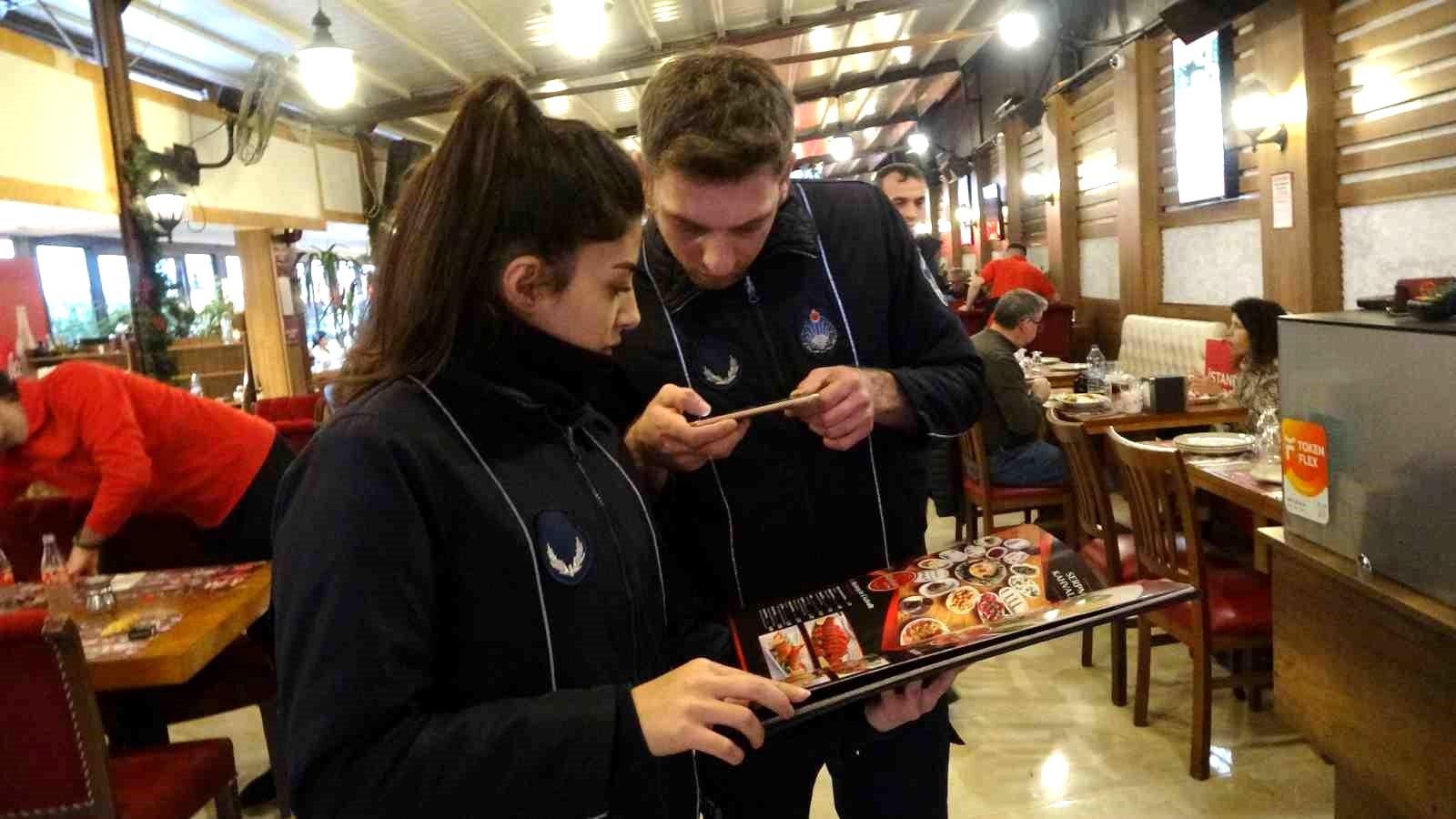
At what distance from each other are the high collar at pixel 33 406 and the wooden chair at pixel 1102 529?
10.8 ft

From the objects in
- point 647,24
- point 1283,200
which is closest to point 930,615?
point 1283,200

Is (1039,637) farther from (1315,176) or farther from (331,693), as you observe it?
(1315,176)

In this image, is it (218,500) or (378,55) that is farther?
(378,55)

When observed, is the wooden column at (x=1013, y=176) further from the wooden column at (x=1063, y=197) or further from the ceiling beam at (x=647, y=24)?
the ceiling beam at (x=647, y=24)

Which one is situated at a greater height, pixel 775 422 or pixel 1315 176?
pixel 1315 176

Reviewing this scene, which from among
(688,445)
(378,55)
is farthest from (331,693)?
(378,55)

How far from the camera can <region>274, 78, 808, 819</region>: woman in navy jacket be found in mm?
798

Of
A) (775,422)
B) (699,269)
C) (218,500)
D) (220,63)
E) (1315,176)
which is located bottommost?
(218,500)

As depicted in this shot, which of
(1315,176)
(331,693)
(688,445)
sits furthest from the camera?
(1315,176)

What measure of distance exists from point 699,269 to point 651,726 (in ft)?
2.19

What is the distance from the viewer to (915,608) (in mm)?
1156

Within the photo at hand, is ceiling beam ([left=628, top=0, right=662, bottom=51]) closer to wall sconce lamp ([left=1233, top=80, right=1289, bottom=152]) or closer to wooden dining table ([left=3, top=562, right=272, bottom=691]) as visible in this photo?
wall sconce lamp ([left=1233, top=80, right=1289, bottom=152])

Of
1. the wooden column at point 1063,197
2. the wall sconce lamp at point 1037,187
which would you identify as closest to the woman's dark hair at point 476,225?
the wooden column at point 1063,197

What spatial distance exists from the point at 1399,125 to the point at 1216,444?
7.74 ft
